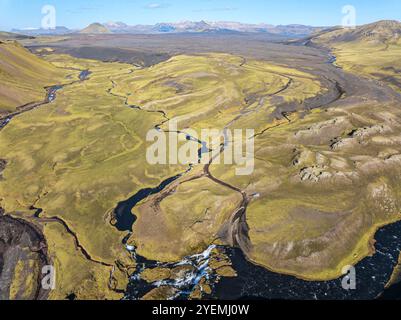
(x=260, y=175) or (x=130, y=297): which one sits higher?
(x=260, y=175)

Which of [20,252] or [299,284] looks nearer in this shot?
[299,284]

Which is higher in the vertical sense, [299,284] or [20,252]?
[20,252]

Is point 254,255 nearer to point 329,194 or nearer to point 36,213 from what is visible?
point 329,194

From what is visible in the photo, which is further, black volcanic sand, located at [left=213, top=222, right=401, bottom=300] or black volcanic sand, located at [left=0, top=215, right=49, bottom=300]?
black volcanic sand, located at [left=0, top=215, right=49, bottom=300]

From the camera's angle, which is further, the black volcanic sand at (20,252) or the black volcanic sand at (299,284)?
the black volcanic sand at (20,252)

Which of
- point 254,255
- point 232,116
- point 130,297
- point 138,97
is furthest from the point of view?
point 138,97

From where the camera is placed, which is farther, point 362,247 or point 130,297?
point 362,247

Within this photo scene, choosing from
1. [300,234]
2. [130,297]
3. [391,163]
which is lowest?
[130,297]

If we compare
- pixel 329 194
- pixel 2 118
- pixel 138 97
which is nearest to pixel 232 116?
pixel 138 97
